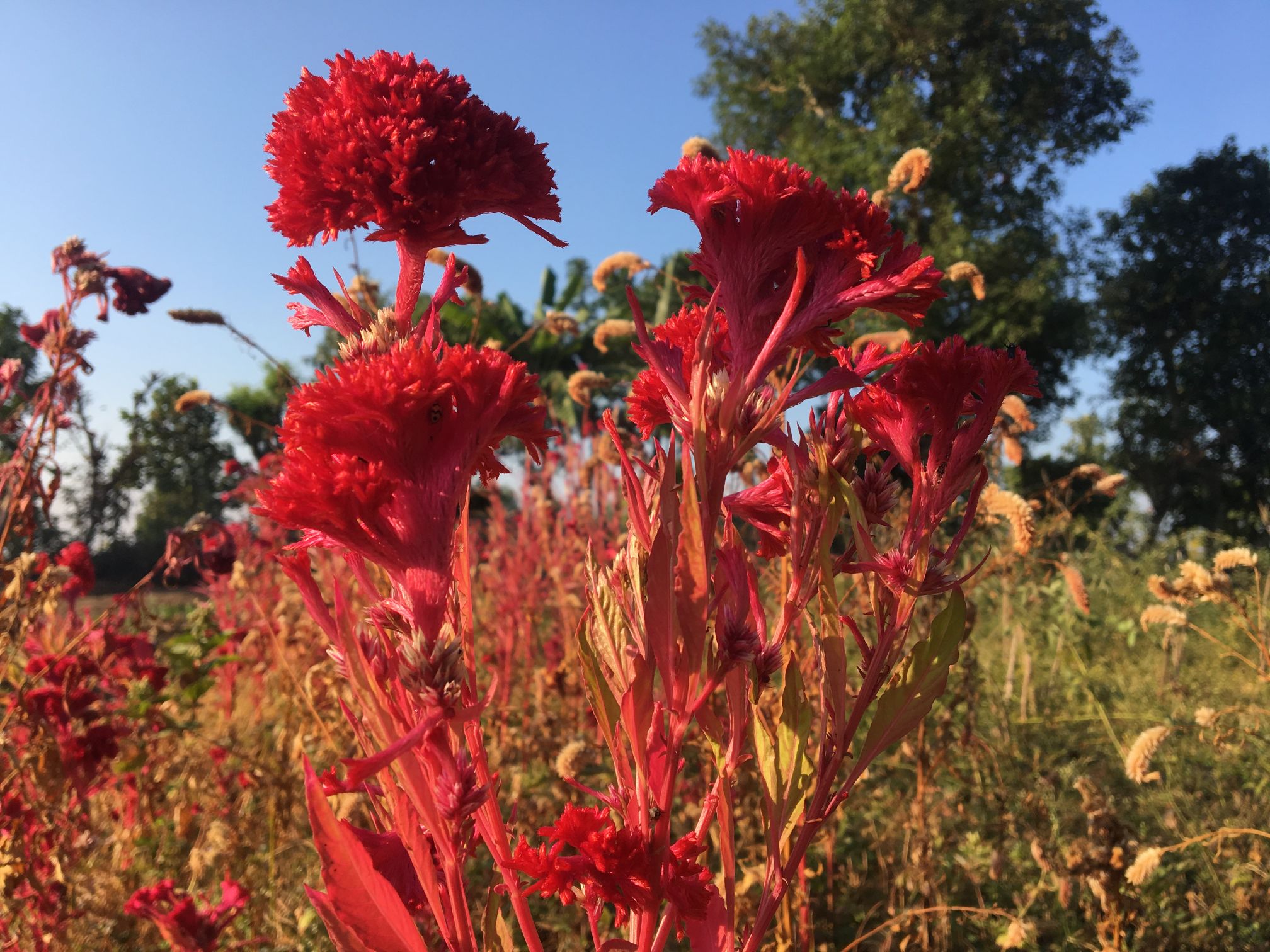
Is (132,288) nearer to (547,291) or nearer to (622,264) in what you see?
(622,264)

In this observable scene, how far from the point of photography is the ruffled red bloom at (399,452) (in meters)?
0.50

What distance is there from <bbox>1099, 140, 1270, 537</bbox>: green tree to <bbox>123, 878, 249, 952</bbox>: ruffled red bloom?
17331 millimetres

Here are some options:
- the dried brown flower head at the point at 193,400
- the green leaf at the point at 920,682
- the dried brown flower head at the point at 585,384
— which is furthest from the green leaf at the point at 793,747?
the dried brown flower head at the point at 193,400

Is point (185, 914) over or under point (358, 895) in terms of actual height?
under

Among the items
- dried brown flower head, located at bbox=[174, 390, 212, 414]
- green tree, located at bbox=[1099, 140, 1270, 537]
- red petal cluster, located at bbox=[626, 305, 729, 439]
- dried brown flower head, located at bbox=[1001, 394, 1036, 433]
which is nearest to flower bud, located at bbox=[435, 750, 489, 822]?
red petal cluster, located at bbox=[626, 305, 729, 439]

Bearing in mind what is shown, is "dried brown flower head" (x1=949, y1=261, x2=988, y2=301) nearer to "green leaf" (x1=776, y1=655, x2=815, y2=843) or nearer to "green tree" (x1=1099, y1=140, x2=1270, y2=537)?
"green leaf" (x1=776, y1=655, x2=815, y2=843)

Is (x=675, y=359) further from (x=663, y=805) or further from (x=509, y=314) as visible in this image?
(x=509, y=314)

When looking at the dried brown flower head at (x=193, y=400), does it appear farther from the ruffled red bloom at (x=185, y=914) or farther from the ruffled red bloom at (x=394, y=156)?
the ruffled red bloom at (x=394, y=156)

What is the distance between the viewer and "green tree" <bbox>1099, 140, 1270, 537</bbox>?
15.4 metres

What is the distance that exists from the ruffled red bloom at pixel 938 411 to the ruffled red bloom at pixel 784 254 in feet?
0.16

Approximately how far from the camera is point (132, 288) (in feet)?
6.42

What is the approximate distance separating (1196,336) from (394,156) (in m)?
20.0

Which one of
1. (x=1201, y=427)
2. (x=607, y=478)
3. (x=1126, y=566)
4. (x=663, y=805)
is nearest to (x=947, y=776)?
(x=607, y=478)

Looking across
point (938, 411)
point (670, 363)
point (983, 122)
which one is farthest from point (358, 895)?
point (983, 122)
